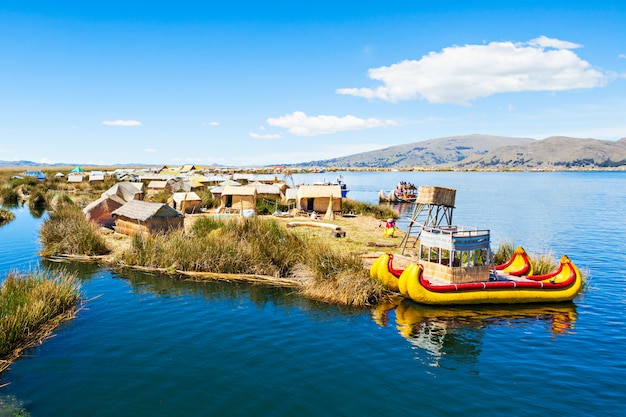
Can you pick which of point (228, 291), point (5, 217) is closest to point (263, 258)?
point (228, 291)

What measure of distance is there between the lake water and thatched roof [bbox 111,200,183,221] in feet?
23.5

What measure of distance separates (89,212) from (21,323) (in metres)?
20.7

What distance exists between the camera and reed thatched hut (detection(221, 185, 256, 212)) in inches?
1639

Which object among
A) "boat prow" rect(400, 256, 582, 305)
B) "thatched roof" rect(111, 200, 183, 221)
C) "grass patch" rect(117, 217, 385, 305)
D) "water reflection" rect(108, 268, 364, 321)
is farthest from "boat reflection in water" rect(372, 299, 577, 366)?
"thatched roof" rect(111, 200, 183, 221)

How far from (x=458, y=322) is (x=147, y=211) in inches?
779

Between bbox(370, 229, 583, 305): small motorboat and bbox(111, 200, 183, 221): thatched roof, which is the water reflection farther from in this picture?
bbox(111, 200, 183, 221): thatched roof

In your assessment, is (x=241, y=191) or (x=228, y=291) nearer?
(x=228, y=291)

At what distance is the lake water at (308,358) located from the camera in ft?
32.5

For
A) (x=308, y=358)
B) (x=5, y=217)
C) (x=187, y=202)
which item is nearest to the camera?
(x=308, y=358)

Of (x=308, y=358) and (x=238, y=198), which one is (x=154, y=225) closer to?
(x=238, y=198)

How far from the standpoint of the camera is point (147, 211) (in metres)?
26.9

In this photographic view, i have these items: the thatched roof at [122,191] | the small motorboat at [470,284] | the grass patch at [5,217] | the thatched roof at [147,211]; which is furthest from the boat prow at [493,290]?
the grass patch at [5,217]

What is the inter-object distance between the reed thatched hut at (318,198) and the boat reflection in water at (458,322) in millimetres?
24292

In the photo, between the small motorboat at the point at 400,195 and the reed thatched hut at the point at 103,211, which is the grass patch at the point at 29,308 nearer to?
the reed thatched hut at the point at 103,211
